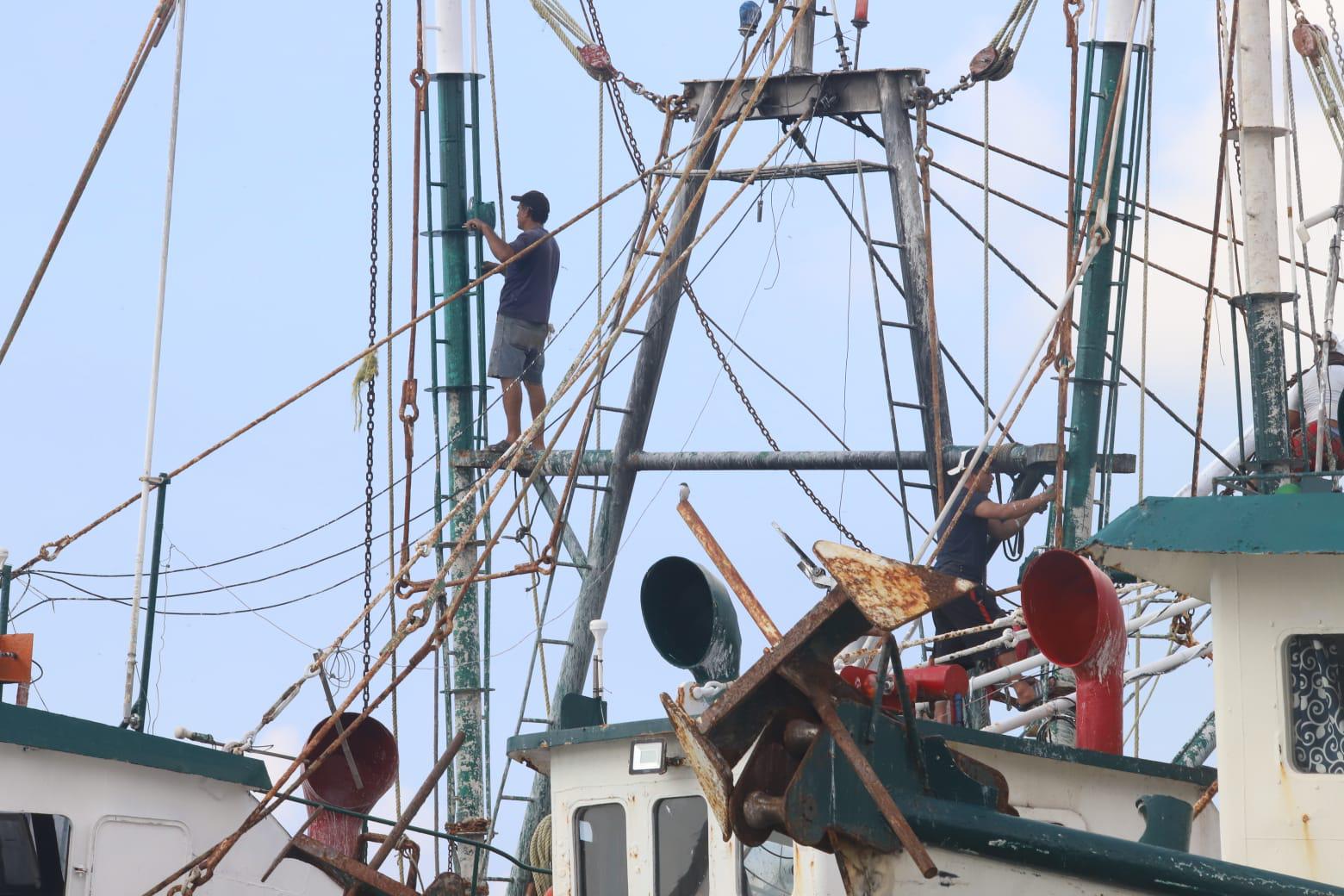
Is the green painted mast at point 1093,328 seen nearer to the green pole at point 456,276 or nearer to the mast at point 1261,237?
the mast at point 1261,237

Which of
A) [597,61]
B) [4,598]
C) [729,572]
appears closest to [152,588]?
[4,598]

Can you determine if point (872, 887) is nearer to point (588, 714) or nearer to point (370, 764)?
point (588, 714)

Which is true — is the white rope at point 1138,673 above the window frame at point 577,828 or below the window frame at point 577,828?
above

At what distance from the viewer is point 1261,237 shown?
11750 mm

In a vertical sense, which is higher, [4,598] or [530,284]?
[530,284]

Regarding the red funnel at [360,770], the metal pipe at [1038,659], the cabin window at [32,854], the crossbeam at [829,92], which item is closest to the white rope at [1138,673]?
the metal pipe at [1038,659]

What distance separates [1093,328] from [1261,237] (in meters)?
3.23

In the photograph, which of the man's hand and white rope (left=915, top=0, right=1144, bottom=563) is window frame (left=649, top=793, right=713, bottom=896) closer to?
white rope (left=915, top=0, right=1144, bottom=563)

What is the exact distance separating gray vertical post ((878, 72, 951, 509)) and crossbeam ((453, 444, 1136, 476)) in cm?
40

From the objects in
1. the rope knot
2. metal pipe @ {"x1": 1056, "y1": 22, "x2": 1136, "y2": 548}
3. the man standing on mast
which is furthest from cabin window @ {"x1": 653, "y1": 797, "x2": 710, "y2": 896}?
the rope knot

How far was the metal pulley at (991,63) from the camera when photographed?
1636cm

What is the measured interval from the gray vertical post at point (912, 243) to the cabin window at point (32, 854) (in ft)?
25.4

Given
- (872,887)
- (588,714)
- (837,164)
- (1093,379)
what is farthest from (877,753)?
(837,164)

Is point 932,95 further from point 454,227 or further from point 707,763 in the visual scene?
point 707,763
